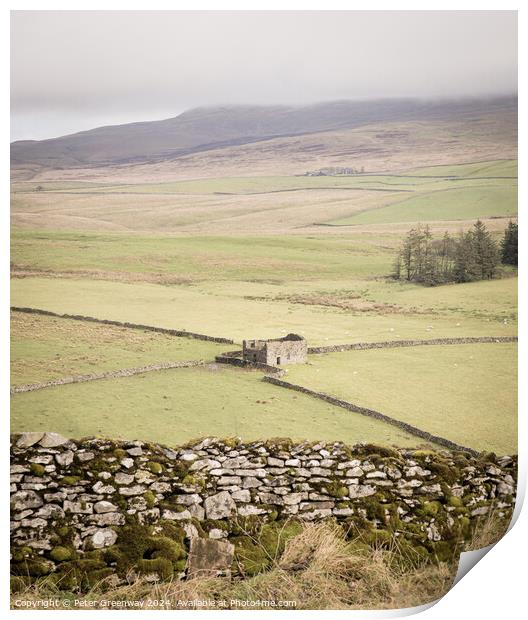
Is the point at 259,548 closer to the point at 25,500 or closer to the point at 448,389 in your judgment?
the point at 25,500

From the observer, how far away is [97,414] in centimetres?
465

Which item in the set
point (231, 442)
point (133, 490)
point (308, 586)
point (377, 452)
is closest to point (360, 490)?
point (377, 452)

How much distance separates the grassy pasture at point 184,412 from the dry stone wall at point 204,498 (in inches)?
3.5

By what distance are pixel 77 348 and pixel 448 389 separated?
8.24 feet

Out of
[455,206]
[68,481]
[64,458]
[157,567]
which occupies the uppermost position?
[455,206]

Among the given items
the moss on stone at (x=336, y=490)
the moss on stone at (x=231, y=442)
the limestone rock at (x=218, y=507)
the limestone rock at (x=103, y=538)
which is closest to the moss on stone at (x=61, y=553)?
the limestone rock at (x=103, y=538)

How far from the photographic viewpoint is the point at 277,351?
5305 millimetres

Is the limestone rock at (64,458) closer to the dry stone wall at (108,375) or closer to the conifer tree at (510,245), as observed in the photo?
the dry stone wall at (108,375)

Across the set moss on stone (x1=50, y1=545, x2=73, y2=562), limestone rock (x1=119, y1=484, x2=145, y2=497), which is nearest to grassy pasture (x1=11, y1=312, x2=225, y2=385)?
limestone rock (x1=119, y1=484, x2=145, y2=497)

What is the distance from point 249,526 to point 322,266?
219 centimetres

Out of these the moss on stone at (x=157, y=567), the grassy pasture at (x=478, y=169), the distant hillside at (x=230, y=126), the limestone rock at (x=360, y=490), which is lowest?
the moss on stone at (x=157, y=567)

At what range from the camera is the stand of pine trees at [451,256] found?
17.4ft

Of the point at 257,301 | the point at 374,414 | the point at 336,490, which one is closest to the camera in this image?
the point at 336,490
